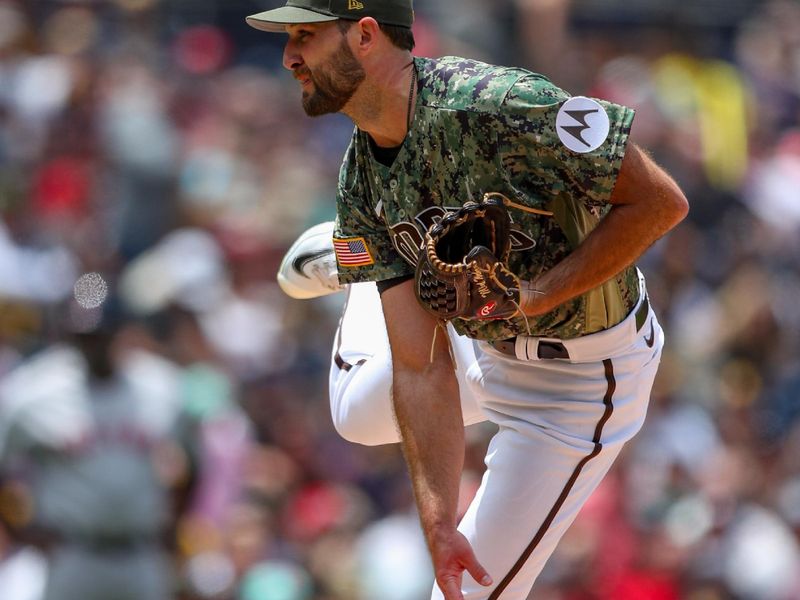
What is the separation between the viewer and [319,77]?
3895mm

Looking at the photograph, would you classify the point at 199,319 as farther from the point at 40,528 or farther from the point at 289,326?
the point at 40,528

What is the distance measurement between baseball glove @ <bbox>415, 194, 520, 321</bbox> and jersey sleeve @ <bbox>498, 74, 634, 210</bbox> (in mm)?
179

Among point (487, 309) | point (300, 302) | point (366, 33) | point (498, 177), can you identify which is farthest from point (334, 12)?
point (300, 302)

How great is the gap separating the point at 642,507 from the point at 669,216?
13.6 ft

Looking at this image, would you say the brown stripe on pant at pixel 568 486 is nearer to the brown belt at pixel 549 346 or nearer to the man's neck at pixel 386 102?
the brown belt at pixel 549 346

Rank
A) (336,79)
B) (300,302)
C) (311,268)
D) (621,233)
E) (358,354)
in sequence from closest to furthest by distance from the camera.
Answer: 1. (621,233)
2. (336,79)
3. (358,354)
4. (311,268)
5. (300,302)

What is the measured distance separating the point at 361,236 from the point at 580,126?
2.53 ft

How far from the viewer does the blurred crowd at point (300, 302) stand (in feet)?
23.6

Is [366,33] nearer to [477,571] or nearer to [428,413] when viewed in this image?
[428,413]

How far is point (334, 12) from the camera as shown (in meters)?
3.84

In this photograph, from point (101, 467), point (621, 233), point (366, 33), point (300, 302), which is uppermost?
point (366, 33)

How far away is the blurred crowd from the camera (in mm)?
7199

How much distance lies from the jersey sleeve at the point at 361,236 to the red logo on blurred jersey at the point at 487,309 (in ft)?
1.22

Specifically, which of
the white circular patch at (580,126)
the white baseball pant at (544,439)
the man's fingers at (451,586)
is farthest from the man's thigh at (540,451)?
the white circular patch at (580,126)
